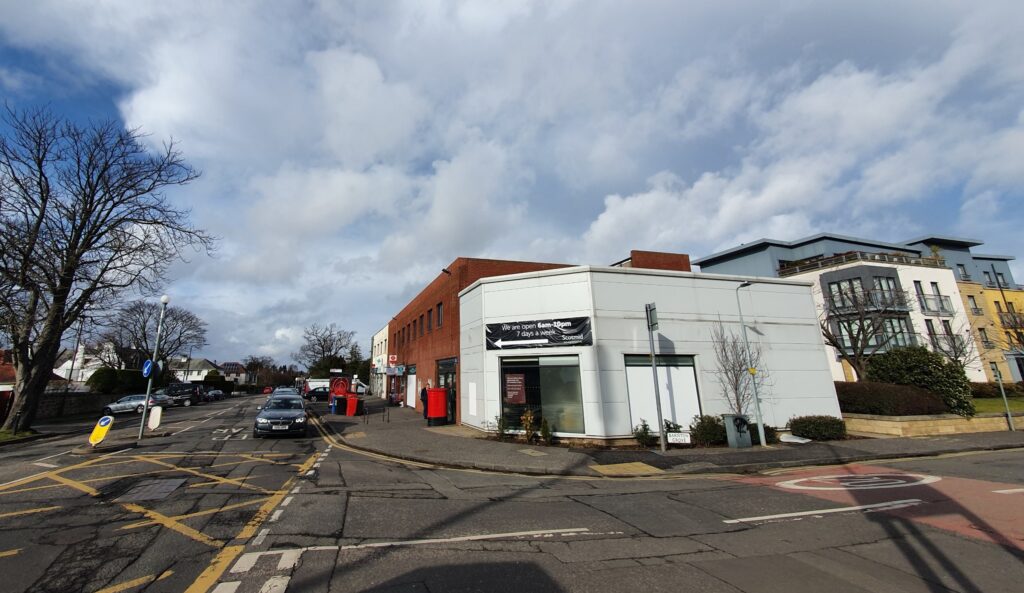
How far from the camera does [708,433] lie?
1409 cm

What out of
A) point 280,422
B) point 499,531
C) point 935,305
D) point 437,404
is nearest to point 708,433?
point 499,531

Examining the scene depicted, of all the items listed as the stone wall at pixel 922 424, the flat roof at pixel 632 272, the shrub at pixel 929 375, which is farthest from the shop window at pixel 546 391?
the shrub at pixel 929 375

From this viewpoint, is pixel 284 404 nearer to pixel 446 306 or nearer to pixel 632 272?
pixel 446 306

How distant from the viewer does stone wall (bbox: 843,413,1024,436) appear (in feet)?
51.1

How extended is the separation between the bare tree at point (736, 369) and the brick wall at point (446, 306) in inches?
419

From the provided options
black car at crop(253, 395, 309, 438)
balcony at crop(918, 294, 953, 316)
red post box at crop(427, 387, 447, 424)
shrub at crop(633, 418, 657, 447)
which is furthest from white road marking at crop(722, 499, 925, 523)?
balcony at crop(918, 294, 953, 316)

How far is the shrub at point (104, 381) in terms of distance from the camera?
3584cm

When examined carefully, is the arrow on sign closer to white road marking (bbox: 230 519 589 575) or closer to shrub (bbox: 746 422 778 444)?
shrub (bbox: 746 422 778 444)

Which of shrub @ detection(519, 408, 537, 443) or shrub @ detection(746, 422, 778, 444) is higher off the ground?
shrub @ detection(519, 408, 537, 443)

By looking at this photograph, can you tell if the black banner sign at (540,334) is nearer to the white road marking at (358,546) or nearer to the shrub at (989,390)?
the white road marking at (358,546)

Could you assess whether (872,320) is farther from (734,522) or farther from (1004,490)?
(734,522)

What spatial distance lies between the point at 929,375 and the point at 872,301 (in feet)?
51.5

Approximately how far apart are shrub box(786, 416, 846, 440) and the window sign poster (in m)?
9.82

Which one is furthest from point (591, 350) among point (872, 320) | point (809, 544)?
point (872, 320)
